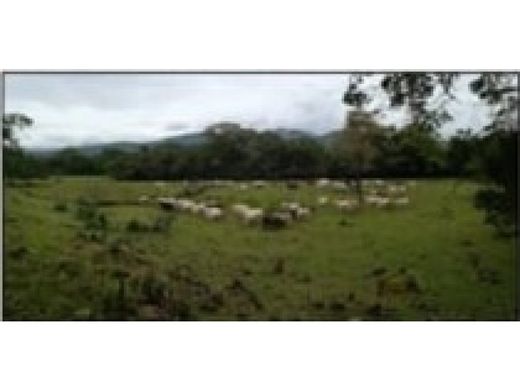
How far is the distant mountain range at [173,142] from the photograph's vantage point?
362 cm

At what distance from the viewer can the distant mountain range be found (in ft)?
11.9

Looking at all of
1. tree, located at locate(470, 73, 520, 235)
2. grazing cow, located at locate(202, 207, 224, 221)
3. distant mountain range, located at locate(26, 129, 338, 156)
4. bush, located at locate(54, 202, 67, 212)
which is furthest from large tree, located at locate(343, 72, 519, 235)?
bush, located at locate(54, 202, 67, 212)

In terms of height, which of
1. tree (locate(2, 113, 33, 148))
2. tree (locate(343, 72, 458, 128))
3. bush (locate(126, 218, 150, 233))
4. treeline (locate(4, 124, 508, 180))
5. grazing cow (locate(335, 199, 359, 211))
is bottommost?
bush (locate(126, 218, 150, 233))

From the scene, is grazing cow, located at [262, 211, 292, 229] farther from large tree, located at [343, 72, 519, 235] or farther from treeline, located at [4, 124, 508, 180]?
large tree, located at [343, 72, 519, 235]

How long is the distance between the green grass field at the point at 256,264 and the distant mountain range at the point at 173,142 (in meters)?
0.11

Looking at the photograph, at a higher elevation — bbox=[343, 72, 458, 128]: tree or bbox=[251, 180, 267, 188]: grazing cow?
bbox=[343, 72, 458, 128]: tree

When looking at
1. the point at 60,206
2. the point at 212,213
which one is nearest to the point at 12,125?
the point at 60,206

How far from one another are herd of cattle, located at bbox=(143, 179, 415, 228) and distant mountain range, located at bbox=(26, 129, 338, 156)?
0.16m
